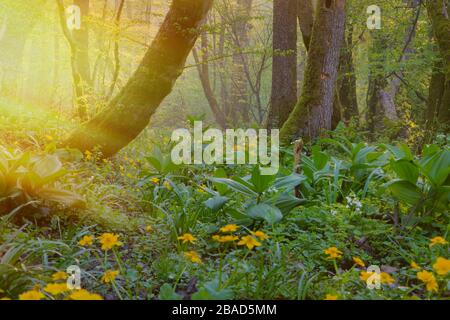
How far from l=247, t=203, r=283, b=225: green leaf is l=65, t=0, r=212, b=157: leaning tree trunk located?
8.42ft

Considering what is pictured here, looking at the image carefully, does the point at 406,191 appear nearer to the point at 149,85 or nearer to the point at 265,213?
the point at 265,213

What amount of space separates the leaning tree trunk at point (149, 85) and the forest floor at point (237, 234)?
1.15 meters

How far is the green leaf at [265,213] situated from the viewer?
287cm

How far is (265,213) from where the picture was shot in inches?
116

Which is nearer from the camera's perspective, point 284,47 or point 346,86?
point 284,47

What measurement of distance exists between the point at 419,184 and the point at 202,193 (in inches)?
66.9

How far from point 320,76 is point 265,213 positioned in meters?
4.25

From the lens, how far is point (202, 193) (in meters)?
3.91

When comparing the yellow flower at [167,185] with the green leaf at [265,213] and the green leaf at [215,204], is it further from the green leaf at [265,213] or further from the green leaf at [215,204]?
the green leaf at [265,213]

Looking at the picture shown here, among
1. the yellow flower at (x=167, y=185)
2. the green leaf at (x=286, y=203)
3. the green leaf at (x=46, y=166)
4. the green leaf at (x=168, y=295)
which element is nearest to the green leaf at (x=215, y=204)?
the green leaf at (x=286, y=203)

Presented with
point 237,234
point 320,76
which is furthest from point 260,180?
point 320,76

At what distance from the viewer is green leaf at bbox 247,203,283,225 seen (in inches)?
113
